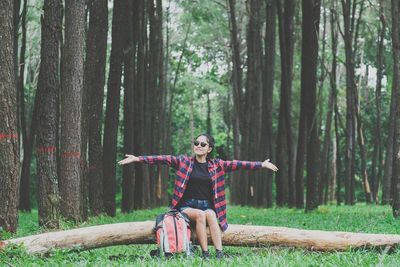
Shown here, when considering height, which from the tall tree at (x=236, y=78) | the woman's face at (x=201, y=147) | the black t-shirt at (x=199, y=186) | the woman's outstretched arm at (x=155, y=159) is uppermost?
the tall tree at (x=236, y=78)

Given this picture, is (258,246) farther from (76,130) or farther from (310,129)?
(310,129)

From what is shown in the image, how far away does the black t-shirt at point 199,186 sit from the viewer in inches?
262

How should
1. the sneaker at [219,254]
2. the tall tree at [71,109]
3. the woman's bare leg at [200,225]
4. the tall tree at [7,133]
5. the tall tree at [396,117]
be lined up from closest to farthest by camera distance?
the sneaker at [219,254]
the woman's bare leg at [200,225]
the tall tree at [7,133]
the tall tree at [71,109]
the tall tree at [396,117]

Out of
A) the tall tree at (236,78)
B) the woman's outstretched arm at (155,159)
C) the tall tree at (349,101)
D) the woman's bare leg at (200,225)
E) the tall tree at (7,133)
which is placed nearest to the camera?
the woman's bare leg at (200,225)

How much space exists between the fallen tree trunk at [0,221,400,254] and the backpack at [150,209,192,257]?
30 cm

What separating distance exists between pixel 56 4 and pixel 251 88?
1283cm

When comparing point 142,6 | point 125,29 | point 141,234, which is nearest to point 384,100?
point 142,6

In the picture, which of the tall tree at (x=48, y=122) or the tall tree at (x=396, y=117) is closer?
the tall tree at (x=48, y=122)

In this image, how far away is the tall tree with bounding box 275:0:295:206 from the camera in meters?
15.8

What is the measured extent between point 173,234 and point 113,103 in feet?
26.0

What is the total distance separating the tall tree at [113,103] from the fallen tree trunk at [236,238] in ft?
23.2

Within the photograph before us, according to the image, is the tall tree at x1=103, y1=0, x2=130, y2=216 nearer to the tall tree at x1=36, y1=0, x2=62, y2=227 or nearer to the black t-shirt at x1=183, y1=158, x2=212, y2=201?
the tall tree at x1=36, y1=0, x2=62, y2=227

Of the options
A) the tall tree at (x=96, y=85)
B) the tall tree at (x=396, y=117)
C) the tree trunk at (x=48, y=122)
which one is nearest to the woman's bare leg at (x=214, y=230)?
the tree trunk at (x=48, y=122)

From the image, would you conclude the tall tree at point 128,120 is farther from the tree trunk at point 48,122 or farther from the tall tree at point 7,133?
the tall tree at point 7,133
